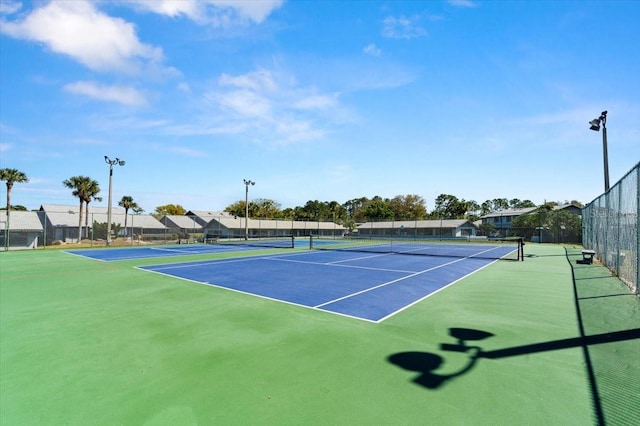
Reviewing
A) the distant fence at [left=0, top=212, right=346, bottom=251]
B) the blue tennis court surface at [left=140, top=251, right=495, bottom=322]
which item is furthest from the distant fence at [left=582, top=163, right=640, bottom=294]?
the distant fence at [left=0, top=212, right=346, bottom=251]

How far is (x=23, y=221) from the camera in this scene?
3962 cm

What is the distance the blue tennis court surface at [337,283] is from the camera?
26.9ft

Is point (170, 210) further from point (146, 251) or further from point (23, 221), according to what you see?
point (146, 251)

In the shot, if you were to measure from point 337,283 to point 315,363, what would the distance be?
21.8 feet

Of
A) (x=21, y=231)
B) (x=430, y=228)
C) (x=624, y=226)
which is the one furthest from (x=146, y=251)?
(x=430, y=228)

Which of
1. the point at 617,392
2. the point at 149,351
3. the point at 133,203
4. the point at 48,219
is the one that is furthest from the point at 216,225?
the point at 617,392

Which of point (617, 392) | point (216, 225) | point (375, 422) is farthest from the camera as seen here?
point (216, 225)

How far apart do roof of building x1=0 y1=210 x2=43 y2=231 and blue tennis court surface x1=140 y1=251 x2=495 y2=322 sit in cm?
3450

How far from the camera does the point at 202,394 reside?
3.83 m

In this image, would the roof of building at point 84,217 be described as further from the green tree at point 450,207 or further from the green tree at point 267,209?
the green tree at point 450,207

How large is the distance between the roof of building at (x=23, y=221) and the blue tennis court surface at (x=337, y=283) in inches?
1358

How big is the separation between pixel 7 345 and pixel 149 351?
2.54 meters

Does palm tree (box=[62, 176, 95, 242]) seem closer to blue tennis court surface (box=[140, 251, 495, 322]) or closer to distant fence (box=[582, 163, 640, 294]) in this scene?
blue tennis court surface (box=[140, 251, 495, 322])

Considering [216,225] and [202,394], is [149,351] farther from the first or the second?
[216,225]
